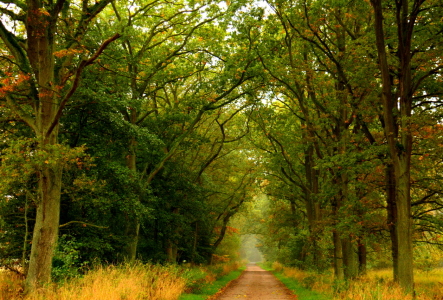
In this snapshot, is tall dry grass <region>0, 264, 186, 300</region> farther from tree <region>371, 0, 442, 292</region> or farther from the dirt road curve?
tree <region>371, 0, 442, 292</region>

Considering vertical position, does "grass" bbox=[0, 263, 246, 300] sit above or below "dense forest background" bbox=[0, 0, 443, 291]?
below

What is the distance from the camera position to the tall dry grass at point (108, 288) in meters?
7.96

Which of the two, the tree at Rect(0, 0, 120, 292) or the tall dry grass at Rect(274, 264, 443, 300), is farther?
the tree at Rect(0, 0, 120, 292)

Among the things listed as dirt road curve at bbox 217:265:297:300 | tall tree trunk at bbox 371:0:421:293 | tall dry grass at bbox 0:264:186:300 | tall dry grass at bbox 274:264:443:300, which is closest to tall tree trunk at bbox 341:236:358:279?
tall dry grass at bbox 274:264:443:300

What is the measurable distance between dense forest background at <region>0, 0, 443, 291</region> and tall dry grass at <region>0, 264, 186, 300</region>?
0.85 metres

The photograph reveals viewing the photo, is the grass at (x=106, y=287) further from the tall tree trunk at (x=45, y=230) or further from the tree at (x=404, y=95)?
the tree at (x=404, y=95)

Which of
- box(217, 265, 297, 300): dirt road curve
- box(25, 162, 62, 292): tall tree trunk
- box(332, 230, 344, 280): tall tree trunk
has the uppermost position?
box(25, 162, 62, 292): tall tree trunk

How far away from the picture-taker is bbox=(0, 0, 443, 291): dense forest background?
9922 mm

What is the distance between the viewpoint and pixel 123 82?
51.1 ft

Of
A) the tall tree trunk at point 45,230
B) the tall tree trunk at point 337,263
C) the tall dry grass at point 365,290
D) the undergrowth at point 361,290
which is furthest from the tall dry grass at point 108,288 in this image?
the tall tree trunk at point 337,263

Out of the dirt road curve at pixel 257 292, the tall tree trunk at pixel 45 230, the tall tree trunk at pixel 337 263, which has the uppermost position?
the tall tree trunk at pixel 45 230

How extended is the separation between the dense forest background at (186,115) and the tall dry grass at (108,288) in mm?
846

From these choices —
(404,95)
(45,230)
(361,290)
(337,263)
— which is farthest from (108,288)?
(337,263)

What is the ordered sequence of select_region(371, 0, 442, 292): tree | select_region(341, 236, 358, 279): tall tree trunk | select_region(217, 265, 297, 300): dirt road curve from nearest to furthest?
select_region(371, 0, 442, 292): tree → select_region(217, 265, 297, 300): dirt road curve → select_region(341, 236, 358, 279): tall tree trunk
